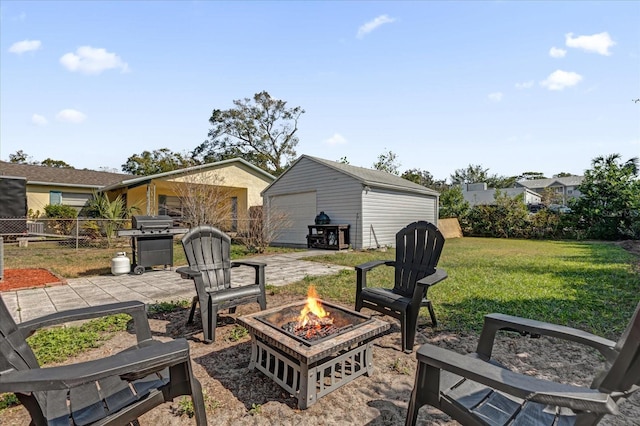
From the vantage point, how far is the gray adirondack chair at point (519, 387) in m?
1.05

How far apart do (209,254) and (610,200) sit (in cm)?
1981

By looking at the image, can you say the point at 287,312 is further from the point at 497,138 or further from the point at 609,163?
the point at 609,163

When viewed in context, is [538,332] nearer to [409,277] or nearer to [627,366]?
[627,366]

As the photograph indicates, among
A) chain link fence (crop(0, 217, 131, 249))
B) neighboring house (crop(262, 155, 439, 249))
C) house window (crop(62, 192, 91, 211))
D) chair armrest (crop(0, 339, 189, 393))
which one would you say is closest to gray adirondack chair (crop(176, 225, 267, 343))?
chair armrest (crop(0, 339, 189, 393))

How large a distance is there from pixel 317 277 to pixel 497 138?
34.8ft

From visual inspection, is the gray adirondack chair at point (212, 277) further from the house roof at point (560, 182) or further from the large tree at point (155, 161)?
the house roof at point (560, 182)

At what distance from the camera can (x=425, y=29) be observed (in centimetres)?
740

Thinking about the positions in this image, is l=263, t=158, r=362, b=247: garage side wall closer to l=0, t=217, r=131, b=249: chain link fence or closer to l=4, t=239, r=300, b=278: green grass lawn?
l=4, t=239, r=300, b=278: green grass lawn

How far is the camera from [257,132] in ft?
94.9

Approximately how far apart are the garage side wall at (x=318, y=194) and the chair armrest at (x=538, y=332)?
10.1m

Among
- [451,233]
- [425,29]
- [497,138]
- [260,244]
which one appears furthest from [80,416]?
[451,233]

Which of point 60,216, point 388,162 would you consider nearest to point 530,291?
point 60,216

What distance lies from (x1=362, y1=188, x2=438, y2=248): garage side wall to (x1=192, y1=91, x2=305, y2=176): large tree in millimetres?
16447

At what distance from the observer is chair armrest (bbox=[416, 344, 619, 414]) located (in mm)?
1016
